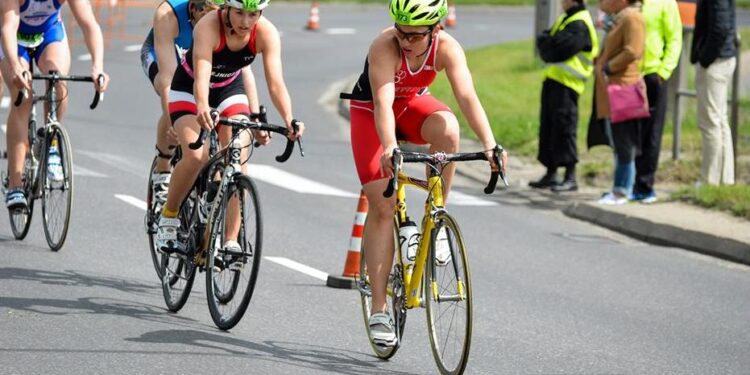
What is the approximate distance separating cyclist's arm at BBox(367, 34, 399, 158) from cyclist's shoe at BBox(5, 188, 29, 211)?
3919mm

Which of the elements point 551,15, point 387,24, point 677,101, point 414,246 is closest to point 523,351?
point 414,246

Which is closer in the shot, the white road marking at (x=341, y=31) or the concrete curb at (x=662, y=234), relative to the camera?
A: the concrete curb at (x=662, y=234)

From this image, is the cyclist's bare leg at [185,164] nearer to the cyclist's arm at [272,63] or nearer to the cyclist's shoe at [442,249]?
the cyclist's arm at [272,63]

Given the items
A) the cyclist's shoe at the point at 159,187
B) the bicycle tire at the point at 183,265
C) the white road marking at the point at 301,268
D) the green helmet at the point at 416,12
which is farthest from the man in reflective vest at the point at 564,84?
the green helmet at the point at 416,12

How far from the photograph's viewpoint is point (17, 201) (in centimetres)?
1071

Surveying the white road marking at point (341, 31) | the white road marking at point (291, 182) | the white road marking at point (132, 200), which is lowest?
the white road marking at point (341, 31)

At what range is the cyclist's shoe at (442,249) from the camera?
7352mm

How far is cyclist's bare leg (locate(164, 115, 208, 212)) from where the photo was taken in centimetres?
863

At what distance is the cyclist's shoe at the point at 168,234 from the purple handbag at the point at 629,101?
5.94 meters

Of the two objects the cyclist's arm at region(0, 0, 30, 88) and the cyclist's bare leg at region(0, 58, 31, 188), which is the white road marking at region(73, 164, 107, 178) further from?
the cyclist's arm at region(0, 0, 30, 88)

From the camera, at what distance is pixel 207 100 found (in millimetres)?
8172

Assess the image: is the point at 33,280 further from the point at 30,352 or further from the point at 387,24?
the point at 387,24

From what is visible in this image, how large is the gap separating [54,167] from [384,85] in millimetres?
3786

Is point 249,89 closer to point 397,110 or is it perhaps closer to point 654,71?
point 397,110
